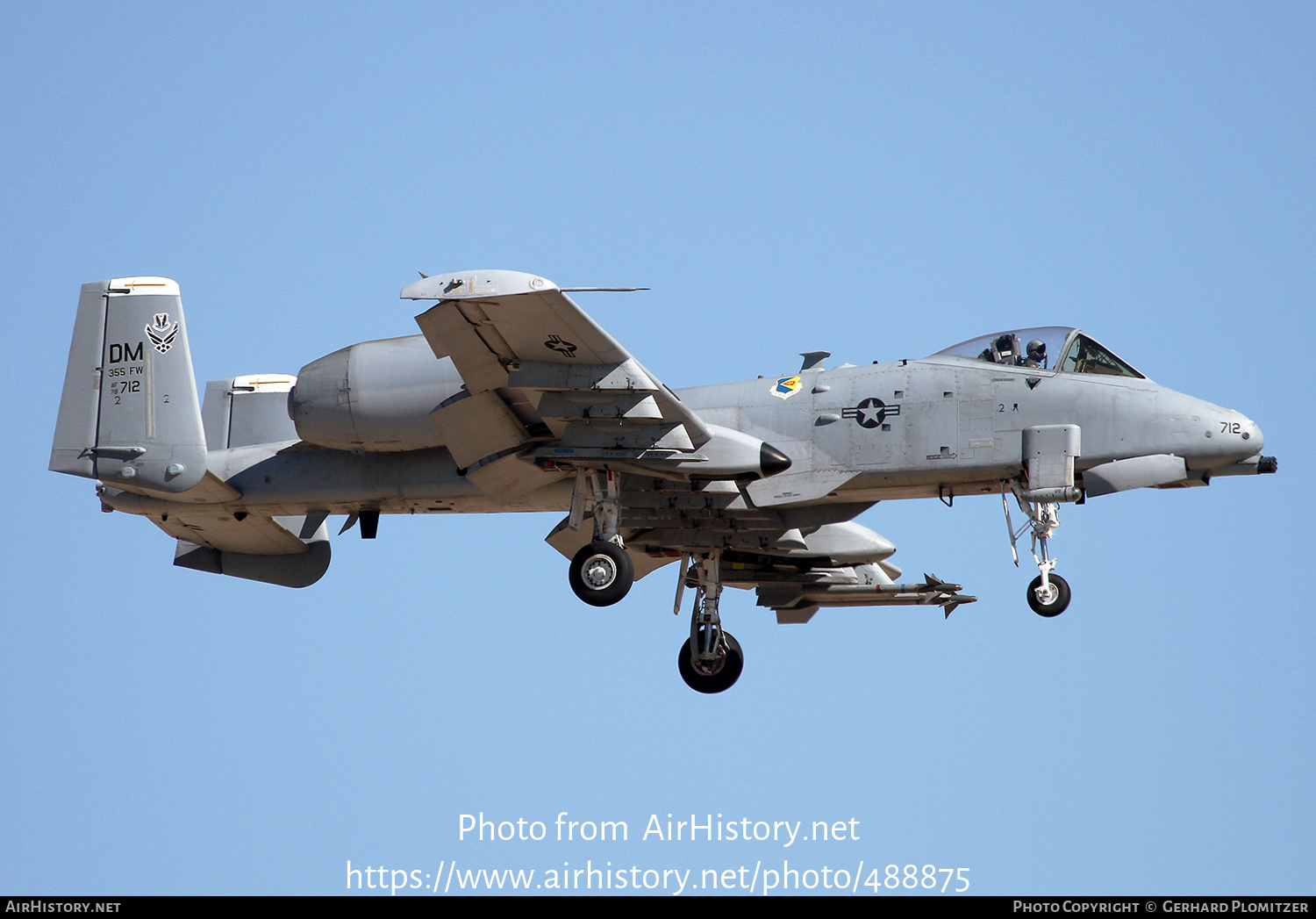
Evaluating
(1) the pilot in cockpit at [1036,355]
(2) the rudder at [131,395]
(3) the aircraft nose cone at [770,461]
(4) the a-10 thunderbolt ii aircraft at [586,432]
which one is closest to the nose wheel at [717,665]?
(4) the a-10 thunderbolt ii aircraft at [586,432]

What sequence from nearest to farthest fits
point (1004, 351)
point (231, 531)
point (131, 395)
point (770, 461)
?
point (770, 461)
point (1004, 351)
point (131, 395)
point (231, 531)

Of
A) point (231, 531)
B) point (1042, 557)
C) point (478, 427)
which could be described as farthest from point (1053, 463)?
point (231, 531)

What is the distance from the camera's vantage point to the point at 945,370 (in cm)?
1942

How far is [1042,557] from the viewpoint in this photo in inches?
754

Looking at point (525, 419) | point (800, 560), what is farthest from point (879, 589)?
point (525, 419)

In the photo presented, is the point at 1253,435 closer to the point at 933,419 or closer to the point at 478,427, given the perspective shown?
the point at 933,419

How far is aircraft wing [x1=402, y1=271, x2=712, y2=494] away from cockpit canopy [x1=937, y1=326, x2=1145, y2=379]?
3.54 m

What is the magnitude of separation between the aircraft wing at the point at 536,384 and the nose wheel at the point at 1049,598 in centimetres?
416

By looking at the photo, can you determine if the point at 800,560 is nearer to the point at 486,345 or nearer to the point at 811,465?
the point at 811,465

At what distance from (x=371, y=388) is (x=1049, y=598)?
325 inches

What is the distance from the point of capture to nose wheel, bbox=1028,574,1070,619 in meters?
18.9

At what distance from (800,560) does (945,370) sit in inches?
202

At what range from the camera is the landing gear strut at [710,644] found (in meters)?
22.7

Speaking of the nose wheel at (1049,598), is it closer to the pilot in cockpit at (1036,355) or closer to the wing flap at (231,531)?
the pilot in cockpit at (1036,355)
